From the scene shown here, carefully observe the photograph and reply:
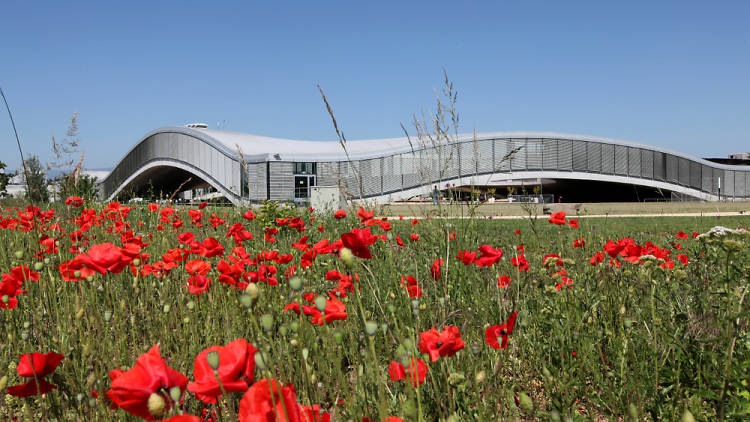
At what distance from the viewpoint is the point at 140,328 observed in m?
2.17

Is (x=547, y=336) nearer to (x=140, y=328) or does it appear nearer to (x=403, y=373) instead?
(x=403, y=373)

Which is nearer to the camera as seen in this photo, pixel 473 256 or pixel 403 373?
pixel 403 373

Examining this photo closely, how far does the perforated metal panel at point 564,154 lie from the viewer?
40250 mm

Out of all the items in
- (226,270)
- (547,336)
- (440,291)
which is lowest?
(547,336)

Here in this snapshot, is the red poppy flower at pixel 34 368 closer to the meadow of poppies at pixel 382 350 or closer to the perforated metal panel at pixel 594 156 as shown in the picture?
the meadow of poppies at pixel 382 350

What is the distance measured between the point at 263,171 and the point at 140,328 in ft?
110

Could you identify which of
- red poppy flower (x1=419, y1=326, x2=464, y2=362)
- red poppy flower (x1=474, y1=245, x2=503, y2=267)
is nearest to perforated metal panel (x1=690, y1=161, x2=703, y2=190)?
red poppy flower (x1=474, y1=245, x2=503, y2=267)

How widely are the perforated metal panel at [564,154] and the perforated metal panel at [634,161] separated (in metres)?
5.59

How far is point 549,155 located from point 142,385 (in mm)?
42235

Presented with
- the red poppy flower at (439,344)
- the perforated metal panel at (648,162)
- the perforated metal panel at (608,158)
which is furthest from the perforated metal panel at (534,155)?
the red poppy flower at (439,344)

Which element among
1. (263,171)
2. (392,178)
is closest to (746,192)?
(392,178)

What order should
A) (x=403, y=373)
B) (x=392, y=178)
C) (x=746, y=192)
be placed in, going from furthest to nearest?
(x=746, y=192), (x=392, y=178), (x=403, y=373)

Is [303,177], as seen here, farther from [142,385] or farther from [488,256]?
[142,385]

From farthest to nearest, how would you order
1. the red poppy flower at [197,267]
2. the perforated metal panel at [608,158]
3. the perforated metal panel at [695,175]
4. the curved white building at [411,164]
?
the perforated metal panel at [695,175] → the perforated metal panel at [608,158] → the curved white building at [411,164] → the red poppy flower at [197,267]
